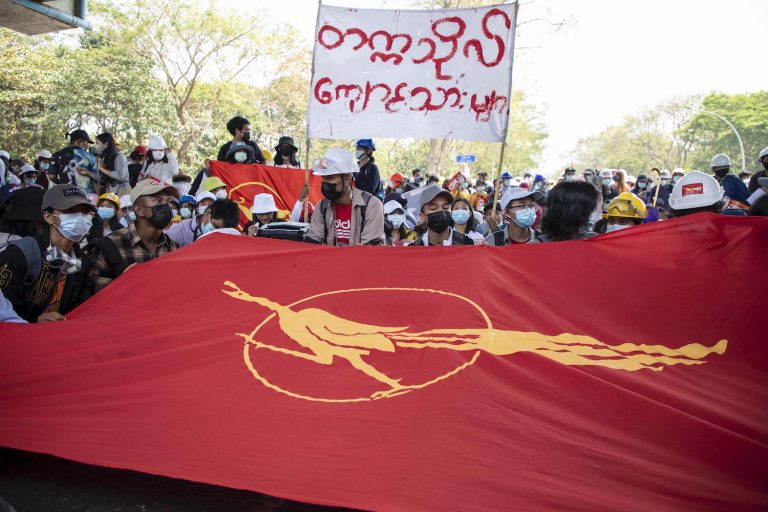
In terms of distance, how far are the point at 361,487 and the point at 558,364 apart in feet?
4.01

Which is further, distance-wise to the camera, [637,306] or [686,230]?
[686,230]

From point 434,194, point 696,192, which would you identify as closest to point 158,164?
point 434,194

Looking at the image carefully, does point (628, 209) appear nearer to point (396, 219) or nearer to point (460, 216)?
point (460, 216)

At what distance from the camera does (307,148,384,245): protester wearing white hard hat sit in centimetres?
534

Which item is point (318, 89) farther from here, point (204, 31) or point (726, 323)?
point (204, 31)

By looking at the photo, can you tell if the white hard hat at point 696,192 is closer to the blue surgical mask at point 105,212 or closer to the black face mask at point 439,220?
the black face mask at point 439,220

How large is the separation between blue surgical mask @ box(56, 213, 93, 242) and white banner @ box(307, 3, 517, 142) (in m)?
2.33

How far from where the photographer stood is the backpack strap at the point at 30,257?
13.1 feet

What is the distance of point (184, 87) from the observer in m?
32.9

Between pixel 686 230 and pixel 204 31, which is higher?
pixel 204 31

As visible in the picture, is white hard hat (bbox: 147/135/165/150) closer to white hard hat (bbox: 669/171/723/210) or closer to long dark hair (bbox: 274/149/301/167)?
long dark hair (bbox: 274/149/301/167)

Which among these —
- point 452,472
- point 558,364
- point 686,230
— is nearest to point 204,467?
point 452,472

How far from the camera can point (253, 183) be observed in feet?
30.7

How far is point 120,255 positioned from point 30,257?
3.22 feet
